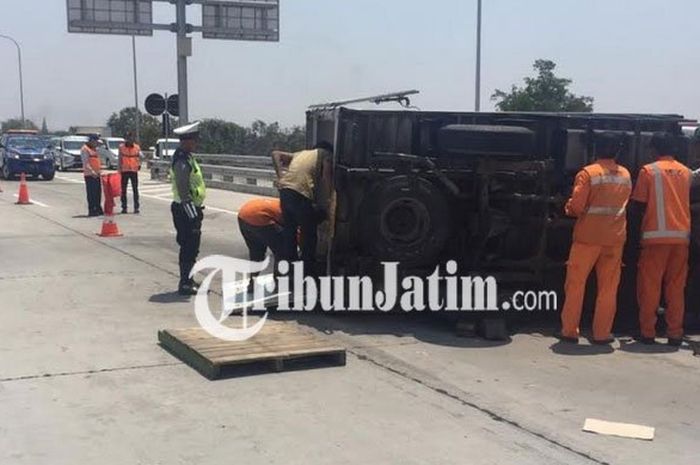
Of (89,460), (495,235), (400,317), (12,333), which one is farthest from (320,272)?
(89,460)

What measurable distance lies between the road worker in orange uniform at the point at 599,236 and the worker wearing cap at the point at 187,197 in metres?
3.87

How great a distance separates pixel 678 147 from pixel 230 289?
4.75 meters

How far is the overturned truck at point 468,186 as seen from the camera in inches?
292

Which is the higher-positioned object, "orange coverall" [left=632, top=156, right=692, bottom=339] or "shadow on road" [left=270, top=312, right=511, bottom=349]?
"orange coverall" [left=632, top=156, right=692, bottom=339]

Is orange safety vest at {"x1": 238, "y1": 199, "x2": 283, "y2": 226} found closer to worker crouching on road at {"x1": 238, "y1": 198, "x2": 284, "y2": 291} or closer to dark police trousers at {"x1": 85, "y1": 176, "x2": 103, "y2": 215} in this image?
worker crouching on road at {"x1": 238, "y1": 198, "x2": 284, "y2": 291}

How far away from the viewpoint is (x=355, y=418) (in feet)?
16.4

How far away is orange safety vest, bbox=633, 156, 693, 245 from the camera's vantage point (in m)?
6.96

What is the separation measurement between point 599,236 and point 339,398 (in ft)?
9.28

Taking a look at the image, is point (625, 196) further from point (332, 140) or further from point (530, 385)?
point (332, 140)

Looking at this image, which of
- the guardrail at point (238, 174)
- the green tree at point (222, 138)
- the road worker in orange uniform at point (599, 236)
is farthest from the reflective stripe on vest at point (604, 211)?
the green tree at point (222, 138)

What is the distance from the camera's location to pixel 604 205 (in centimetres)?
685

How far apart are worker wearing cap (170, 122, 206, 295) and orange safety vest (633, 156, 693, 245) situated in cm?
446

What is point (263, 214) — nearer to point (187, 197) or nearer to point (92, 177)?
point (187, 197)

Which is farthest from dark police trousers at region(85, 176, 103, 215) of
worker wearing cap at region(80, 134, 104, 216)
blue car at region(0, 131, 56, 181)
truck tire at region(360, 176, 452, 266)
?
blue car at region(0, 131, 56, 181)
